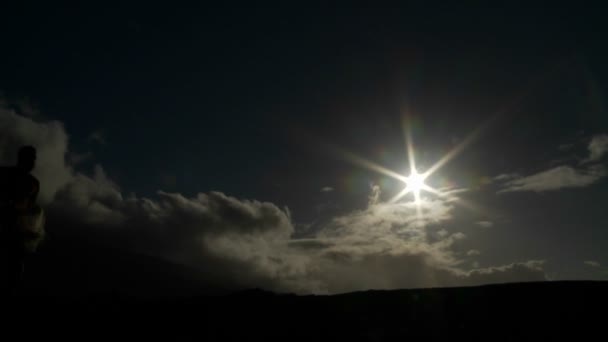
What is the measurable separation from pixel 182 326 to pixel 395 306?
→ 12.5 feet

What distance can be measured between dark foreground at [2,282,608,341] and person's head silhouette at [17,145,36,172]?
2479mm

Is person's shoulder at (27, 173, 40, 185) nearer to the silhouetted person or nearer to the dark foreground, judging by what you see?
the silhouetted person

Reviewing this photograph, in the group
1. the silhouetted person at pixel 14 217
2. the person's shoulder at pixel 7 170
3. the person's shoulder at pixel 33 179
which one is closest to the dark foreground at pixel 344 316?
the silhouetted person at pixel 14 217

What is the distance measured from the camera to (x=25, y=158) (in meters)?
7.30

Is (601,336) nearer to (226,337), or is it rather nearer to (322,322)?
(322,322)

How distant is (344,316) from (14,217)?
6.25 m

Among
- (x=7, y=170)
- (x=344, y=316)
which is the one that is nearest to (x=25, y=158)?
(x=7, y=170)

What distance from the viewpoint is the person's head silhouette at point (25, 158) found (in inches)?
287

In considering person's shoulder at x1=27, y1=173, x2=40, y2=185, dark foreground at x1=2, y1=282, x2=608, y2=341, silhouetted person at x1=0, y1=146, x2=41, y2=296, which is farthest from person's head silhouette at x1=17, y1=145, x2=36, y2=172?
dark foreground at x1=2, y1=282, x2=608, y2=341

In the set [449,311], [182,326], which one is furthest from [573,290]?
[182,326]

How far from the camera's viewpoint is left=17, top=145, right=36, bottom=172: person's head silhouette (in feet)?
23.9

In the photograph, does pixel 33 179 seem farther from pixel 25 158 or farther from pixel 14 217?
pixel 14 217

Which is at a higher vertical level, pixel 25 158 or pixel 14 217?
pixel 25 158

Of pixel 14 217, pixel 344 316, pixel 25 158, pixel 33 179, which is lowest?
pixel 344 316
